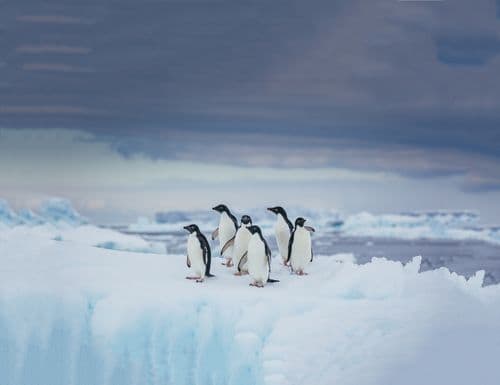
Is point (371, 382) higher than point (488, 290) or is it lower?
lower

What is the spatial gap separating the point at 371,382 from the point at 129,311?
243 cm

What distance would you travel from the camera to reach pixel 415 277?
735 cm

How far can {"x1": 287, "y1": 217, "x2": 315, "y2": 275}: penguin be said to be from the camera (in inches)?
313

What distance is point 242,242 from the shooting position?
26.2 ft

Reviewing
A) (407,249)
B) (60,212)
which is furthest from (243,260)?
(407,249)

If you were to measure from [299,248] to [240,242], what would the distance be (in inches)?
25.0

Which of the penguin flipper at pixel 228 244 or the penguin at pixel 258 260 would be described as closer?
the penguin at pixel 258 260

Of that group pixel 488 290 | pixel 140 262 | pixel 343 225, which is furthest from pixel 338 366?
pixel 343 225

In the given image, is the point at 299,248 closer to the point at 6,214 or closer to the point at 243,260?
the point at 243,260

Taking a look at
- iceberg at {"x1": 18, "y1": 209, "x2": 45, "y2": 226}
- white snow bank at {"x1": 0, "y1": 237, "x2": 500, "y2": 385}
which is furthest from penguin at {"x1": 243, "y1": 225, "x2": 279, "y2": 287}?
iceberg at {"x1": 18, "y1": 209, "x2": 45, "y2": 226}

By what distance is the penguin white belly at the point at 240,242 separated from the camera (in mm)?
7961

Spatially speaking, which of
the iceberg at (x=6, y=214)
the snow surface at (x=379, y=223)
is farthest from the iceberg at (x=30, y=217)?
the snow surface at (x=379, y=223)

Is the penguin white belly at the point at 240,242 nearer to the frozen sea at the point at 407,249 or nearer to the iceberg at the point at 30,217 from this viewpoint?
the frozen sea at the point at 407,249

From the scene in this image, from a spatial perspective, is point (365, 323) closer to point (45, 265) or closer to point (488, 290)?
point (488, 290)
